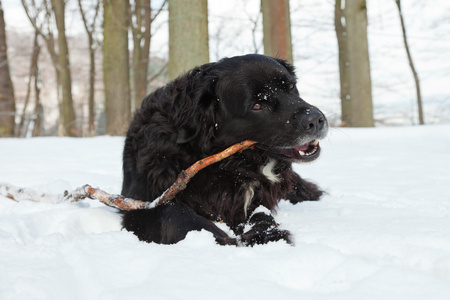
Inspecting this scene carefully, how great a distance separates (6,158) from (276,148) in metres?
4.25

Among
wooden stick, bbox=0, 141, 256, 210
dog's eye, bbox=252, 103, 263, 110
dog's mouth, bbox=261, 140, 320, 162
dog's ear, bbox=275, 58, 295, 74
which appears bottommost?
wooden stick, bbox=0, 141, 256, 210

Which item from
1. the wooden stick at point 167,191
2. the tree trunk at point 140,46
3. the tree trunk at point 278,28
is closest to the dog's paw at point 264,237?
the wooden stick at point 167,191

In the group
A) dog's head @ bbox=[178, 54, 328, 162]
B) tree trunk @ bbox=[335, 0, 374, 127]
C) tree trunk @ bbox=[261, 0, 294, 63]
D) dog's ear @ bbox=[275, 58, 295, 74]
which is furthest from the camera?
tree trunk @ bbox=[335, 0, 374, 127]

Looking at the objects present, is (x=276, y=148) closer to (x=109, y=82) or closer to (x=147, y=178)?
(x=147, y=178)

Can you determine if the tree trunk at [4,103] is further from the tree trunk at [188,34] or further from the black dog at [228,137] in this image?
the black dog at [228,137]

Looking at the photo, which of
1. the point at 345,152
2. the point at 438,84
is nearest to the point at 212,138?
the point at 345,152

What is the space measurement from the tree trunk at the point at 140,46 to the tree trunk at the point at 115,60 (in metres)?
3.38

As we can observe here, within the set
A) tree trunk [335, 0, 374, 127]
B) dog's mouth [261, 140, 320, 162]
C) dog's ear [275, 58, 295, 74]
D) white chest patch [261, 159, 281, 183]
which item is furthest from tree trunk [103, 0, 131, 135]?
dog's mouth [261, 140, 320, 162]

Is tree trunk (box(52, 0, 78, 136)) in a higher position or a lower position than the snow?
higher

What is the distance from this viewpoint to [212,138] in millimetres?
2613

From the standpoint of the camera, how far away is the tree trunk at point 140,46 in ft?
48.7

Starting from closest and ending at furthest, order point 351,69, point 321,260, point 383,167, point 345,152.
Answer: point 321,260 < point 383,167 < point 345,152 < point 351,69

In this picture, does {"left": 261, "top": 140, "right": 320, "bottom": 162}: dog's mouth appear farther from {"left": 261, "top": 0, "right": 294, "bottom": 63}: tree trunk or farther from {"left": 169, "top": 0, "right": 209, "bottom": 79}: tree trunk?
Answer: {"left": 261, "top": 0, "right": 294, "bottom": 63}: tree trunk

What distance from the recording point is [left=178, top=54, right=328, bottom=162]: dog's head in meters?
2.49
